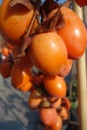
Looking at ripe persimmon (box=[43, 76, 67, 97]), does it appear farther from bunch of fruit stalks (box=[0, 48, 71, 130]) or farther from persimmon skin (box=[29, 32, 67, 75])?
persimmon skin (box=[29, 32, 67, 75])

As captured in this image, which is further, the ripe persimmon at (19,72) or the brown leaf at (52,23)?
the ripe persimmon at (19,72)

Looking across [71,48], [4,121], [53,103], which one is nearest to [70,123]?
[4,121]

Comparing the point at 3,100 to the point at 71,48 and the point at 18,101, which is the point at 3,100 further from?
the point at 71,48

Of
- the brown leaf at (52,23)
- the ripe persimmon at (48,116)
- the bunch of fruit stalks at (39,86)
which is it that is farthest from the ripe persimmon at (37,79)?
the brown leaf at (52,23)

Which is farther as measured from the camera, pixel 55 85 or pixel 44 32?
pixel 55 85

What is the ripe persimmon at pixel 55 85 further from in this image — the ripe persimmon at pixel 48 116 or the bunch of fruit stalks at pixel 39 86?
the ripe persimmon at pixel 48 116

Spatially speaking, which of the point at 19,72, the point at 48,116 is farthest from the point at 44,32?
the point at 48,116

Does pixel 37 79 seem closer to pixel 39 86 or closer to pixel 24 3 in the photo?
pixel 39 86
